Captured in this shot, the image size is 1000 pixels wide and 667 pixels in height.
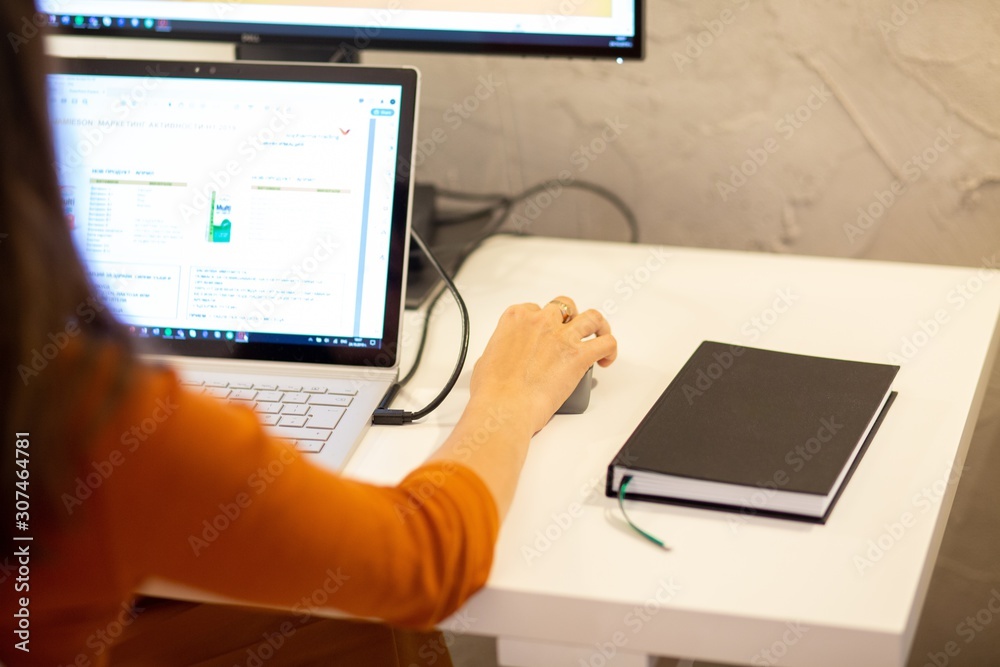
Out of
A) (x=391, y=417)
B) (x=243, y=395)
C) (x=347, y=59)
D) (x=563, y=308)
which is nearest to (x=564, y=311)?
(x=563, y=308)

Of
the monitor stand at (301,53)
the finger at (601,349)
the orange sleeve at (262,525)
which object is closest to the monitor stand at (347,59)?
the monitor stand at (301,53)

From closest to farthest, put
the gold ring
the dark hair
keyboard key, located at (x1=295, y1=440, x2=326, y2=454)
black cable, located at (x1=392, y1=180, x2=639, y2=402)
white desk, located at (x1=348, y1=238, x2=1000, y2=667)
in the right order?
the dark hair
white desk, located at (x1=348, y1=238, x2=1000, y2=667)
keyboard key, located at (x1=295, y1=440, x2=326, y2=454)
the gold ring
black cable, located at (x1=392, y1=180, x2=639, y2=402)

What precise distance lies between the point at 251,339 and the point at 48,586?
386 mm

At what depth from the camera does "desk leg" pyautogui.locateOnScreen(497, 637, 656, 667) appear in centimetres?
61

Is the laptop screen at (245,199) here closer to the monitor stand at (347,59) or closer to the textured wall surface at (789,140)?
the monitor stand at (347,59)

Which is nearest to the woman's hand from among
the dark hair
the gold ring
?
the gold ring

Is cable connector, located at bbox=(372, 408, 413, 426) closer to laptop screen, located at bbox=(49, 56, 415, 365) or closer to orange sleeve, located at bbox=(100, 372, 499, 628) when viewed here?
laptop screen, located at bbox=(49, 56, 415, 365)

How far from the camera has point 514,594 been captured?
602 mm

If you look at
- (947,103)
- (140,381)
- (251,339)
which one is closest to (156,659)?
(251,339)

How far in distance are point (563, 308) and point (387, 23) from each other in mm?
373

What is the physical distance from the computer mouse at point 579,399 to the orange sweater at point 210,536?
0.24m

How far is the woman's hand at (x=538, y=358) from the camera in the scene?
2.48 ft

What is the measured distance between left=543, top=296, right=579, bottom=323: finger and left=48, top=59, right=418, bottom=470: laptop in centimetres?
13

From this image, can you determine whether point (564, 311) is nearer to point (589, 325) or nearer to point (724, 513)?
point (589, 325)
